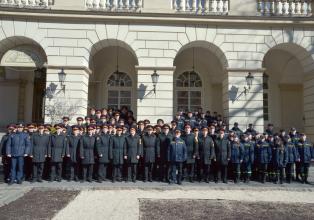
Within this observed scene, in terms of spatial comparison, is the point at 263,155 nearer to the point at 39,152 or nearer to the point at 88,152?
the point at 88,152

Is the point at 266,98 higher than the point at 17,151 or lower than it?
higher

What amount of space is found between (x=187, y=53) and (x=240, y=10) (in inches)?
166

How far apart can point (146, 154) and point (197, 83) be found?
28.9ft

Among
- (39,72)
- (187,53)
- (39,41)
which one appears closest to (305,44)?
(187,53)

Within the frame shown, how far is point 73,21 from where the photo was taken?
46.2 ft

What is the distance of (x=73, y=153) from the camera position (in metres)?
10.4

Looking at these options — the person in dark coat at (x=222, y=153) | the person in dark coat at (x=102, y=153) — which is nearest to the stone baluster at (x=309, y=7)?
the person in dark coat at (x=222, y=153)

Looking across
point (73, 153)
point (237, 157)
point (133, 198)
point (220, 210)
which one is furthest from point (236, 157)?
point (73, 153)

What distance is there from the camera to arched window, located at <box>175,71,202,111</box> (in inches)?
714

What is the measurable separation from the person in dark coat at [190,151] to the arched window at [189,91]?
7.12m

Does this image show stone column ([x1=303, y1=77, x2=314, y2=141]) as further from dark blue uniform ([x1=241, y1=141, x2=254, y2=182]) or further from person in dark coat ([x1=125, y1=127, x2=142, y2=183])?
person in dark coat ([x1=125, y1=127, x2=142, y2=183])

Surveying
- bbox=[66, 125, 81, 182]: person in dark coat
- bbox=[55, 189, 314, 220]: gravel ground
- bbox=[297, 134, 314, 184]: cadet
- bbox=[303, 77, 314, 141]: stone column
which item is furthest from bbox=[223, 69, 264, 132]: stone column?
bbox=[66, 125, 81, 182]: person in dark coat

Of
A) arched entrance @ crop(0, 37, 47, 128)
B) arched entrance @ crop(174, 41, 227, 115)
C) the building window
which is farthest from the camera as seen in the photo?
the building window

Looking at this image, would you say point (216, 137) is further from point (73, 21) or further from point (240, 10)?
point (73, 21)
